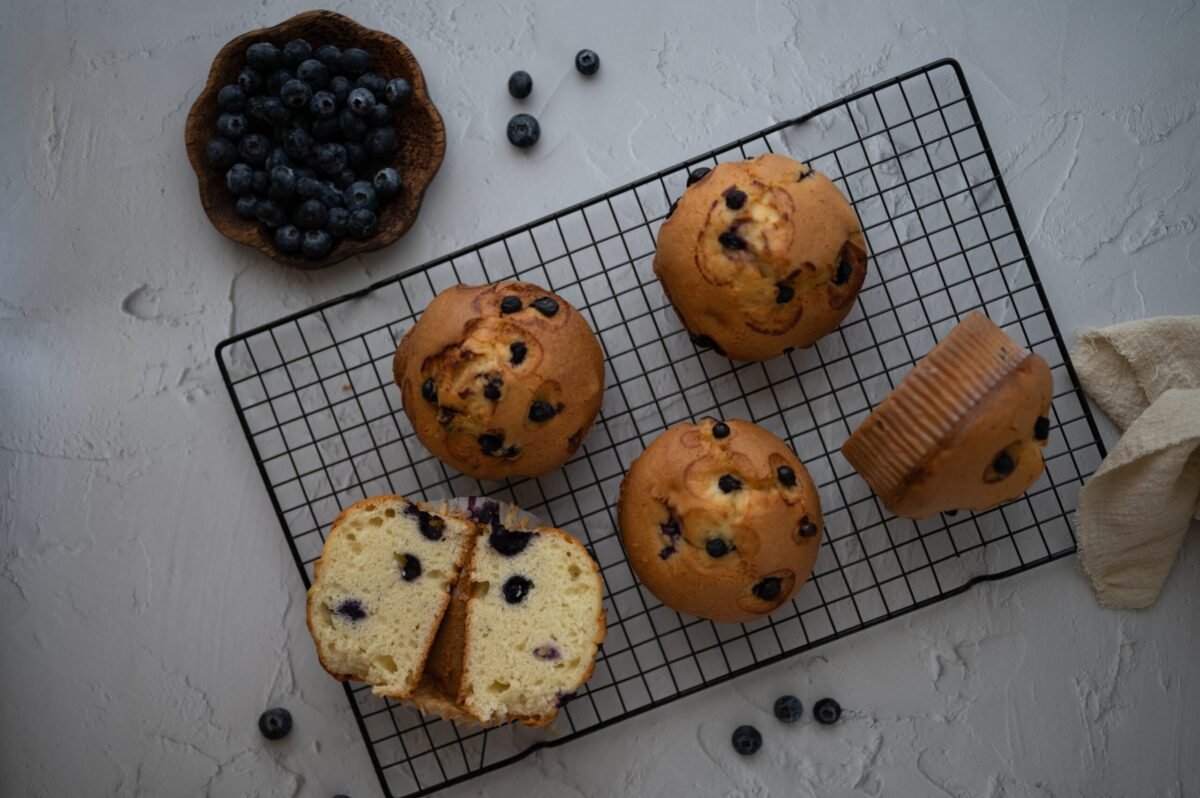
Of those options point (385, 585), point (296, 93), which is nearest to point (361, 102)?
point (296, 93)

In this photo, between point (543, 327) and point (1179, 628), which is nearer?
point (543, 327)

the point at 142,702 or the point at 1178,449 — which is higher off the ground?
the point at 142,702

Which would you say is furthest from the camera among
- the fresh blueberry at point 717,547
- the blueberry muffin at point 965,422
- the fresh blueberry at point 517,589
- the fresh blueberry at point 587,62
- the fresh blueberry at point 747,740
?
the fresh blueberry at point 587,62

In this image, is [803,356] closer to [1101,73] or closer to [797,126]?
[797,126]

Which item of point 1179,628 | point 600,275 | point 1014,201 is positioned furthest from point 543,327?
point 1179,628

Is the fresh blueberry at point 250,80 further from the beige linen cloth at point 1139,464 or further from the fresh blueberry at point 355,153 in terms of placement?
the beige linen cloth at point 1139,464

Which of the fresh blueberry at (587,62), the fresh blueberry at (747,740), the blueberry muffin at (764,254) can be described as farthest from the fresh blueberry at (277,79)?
the fresh blueberry at (747,740)
